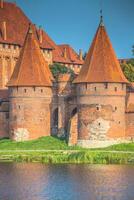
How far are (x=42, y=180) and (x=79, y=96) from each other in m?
15.1

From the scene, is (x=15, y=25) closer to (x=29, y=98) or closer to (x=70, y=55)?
(x=70, y=55)

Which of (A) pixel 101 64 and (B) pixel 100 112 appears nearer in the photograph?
(B) pixel 100 112

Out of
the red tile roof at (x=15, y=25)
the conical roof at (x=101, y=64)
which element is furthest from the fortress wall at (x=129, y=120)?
the red tile roof at (x=15, y=25)

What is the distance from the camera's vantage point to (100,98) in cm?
6375

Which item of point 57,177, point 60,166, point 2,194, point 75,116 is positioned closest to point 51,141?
point 75,116

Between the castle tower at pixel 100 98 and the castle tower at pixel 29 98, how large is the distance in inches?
176

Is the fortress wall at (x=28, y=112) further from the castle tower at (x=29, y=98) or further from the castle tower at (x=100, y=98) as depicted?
the castle tower at (x=100, y=98)

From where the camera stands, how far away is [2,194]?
45688 mm

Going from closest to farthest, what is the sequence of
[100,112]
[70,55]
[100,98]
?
[100,112] < [100,98] < [70,55]

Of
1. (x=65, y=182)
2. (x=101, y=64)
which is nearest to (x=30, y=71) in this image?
(x=101, y=64)

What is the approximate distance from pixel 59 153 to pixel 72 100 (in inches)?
274

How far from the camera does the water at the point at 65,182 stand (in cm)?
4534

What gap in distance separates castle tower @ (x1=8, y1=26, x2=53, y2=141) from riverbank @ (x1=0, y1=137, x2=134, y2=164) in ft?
5.06

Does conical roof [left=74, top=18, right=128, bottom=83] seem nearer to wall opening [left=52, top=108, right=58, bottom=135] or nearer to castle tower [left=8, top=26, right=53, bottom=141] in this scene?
castle tower [left=8, top=26, right=53, bottom=141]
